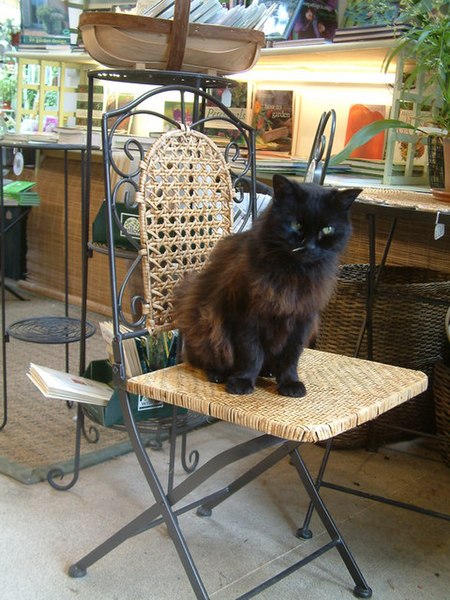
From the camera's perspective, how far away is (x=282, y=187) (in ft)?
4.50

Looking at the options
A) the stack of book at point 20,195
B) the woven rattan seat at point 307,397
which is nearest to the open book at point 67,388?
the woven rattan seat at point 307,397

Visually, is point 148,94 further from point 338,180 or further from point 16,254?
point 16,254

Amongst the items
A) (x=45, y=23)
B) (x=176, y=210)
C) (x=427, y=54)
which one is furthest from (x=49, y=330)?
(x=45, y=23)

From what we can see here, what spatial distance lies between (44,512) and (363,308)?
1.15 metres

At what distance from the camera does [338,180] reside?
2.53 meters

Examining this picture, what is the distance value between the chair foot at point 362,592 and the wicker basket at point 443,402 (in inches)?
27.2

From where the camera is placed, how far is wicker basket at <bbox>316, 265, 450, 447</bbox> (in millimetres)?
2393

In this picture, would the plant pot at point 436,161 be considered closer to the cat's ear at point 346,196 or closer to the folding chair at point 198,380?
the folding chair at point 198,380

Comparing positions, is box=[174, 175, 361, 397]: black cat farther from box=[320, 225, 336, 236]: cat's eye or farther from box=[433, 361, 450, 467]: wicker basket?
box=[433, 361, 450, 467]: wicker basket

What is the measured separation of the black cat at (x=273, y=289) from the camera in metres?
1.38

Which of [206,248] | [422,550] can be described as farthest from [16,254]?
[422,550]

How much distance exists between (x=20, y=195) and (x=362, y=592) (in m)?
2.78

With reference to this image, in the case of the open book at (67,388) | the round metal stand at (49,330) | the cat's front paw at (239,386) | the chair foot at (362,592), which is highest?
the cat's front paw at (239,386)

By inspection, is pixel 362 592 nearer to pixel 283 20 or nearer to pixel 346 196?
pixel 346 196
